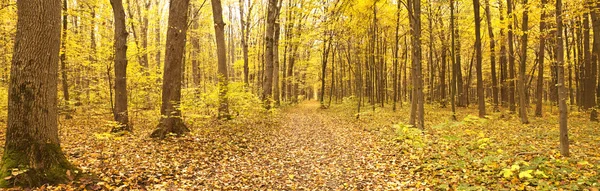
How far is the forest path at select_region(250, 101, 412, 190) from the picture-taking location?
21.4 feet

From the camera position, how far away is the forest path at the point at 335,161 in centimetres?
654

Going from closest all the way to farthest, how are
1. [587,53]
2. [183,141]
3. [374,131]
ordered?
1. [183,141]
2. [374,131]
3. [587,53]

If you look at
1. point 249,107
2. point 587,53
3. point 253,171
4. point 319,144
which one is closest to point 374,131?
point 319,144

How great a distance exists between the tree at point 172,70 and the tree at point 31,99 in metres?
3.96

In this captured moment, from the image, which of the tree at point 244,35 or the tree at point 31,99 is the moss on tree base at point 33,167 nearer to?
the tree at point 31,99

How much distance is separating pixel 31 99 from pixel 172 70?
14.4 ft

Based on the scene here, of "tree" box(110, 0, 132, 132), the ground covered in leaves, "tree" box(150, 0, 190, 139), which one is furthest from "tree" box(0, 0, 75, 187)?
"tree" box(110, 0, 132, 132)

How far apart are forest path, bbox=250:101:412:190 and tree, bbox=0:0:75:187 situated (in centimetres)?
424

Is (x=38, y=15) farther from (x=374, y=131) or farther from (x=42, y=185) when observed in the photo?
(x=374, y=131)

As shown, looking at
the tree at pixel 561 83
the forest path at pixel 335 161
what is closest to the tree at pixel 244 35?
the forest path at pixel 335 161

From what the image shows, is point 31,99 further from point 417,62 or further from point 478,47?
point 478,47

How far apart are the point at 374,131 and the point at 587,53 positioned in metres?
13.0

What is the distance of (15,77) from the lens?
4711 mm

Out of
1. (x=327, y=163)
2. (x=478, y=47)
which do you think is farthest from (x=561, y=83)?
(x=478, y=47)
